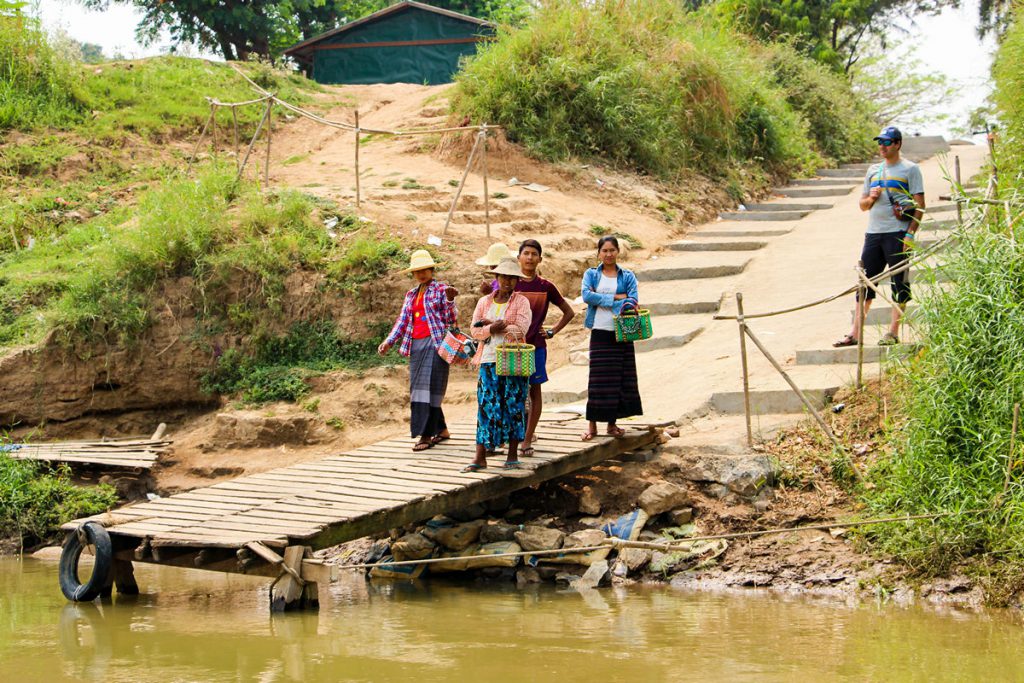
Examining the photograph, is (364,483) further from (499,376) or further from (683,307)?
(683,307)

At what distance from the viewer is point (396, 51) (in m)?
22.0

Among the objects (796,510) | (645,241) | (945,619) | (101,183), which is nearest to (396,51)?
(101,183)

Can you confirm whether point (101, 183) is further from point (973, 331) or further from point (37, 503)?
point (973, 331)

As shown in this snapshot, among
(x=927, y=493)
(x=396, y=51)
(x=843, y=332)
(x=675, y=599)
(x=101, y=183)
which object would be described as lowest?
(x=675, y=599)

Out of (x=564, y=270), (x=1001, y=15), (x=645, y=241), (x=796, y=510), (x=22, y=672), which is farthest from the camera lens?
(x=1001, y=15)

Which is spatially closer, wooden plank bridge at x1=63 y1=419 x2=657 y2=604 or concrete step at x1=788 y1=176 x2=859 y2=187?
wooden plank bridge at x1=63 y1=419 x2=657 y2=604

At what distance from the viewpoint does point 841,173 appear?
18.6 m

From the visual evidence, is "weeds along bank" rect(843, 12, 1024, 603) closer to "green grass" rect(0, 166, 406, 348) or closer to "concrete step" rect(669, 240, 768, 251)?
"green grass" rect(0, 166, 406, 348)

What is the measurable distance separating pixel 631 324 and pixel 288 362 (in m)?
4.88

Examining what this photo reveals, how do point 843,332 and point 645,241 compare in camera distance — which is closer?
point 843,332

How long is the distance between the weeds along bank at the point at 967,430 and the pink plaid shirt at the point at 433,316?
2.92 meters

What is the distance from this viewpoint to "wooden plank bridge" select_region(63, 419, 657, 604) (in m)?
6.34

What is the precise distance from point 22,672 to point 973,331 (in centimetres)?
547

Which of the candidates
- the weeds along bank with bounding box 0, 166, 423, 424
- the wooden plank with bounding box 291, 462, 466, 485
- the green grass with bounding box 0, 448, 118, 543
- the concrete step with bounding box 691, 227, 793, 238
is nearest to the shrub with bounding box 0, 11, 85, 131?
the weeds along bank with bounding box 0, 166, 423, 424
